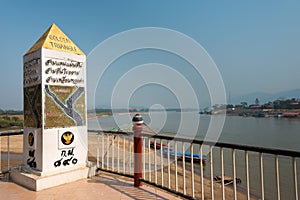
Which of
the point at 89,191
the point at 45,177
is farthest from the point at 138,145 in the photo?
the point at 45,177

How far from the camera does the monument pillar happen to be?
3.20 meters

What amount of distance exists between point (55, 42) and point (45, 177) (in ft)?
6.80

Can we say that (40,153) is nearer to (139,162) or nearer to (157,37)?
(139,162)

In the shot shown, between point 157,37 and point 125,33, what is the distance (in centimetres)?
92

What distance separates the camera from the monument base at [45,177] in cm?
301

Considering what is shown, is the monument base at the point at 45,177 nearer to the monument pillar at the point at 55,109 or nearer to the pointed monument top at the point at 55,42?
the monument pillar at the point at 55,109

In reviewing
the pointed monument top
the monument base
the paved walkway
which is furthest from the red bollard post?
the pointed monument top

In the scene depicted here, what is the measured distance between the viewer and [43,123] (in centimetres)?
319

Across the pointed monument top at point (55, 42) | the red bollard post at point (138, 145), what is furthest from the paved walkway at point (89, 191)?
the pointed monument top at point (55, 42)

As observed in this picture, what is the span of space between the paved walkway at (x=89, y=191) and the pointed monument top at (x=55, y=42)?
210 centimetres

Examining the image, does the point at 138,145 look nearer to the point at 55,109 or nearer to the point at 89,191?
the point at 89,191

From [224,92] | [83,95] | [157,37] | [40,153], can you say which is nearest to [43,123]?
[40,153]

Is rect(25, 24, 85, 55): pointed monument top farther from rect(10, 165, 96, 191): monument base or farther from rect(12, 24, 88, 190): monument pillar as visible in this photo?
rect(10, 165, 96, 191): monument base

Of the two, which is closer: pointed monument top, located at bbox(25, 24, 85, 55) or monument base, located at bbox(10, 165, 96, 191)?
monument base, located at bbox(10, 165, 96, 191)
